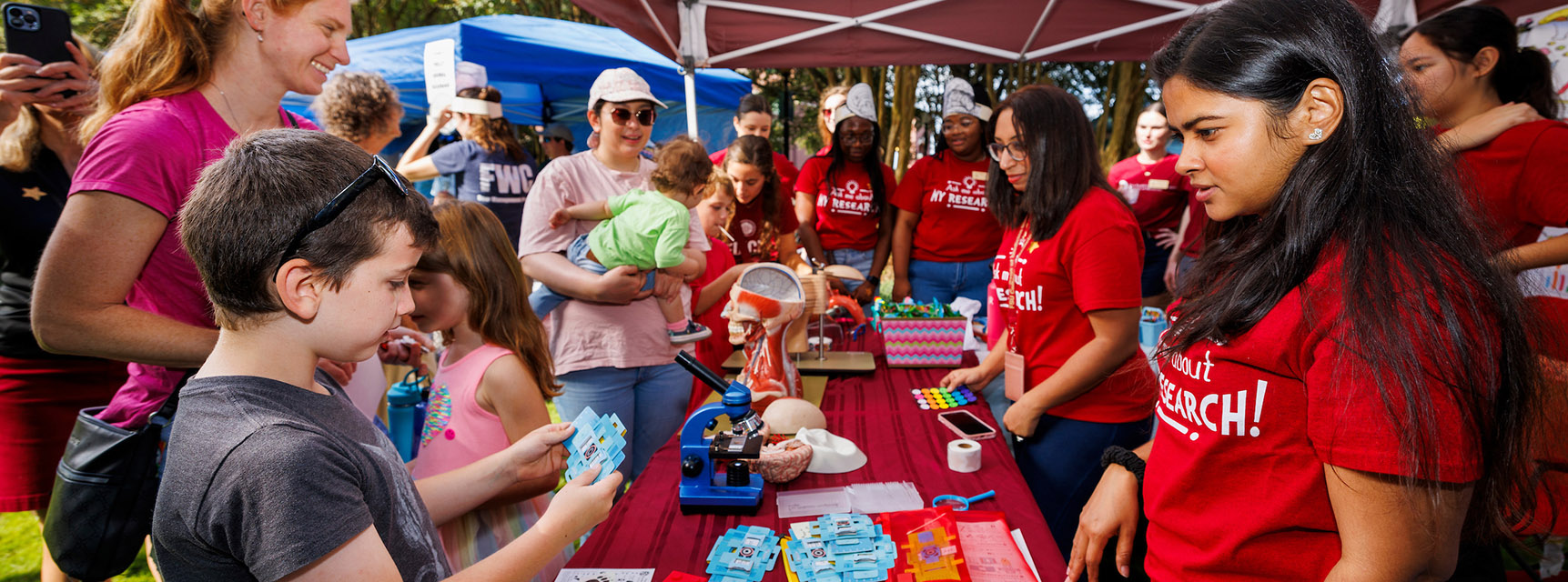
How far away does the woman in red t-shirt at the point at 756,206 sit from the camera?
3906 millimetres

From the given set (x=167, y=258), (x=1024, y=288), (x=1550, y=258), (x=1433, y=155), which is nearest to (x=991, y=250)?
(x=1024, y=288)

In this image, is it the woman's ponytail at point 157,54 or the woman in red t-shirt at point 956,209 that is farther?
the woman in red t-shirt at point 956,209

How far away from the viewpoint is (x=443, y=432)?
1875mm

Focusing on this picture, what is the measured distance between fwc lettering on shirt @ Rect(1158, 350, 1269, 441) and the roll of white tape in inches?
25.1

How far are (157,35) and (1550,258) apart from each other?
351 cm

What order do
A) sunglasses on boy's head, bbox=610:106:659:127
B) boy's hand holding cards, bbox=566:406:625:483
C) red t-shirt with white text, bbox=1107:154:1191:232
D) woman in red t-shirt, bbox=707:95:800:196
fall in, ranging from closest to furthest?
boy's hand holding cards, bbox=566:406:625:483 < sunglasses on boy's head, bbox=610:106:659:127 < woman in red t-shirt, bbox=707:95:800:196 < red t-shirt with white text, bbox=1107:154:1191:232

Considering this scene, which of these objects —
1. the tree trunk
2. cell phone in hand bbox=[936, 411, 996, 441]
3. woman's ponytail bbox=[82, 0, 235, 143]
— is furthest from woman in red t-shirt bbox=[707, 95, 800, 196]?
the tree trunk

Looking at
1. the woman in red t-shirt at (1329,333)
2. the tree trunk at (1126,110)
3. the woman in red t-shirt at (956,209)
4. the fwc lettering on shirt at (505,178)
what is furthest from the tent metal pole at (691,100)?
the tree trunk at (1126,110)

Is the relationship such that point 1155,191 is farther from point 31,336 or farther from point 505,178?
point 31,336

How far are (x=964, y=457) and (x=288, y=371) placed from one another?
1.40 metres

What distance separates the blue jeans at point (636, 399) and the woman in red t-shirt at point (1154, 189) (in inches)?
135

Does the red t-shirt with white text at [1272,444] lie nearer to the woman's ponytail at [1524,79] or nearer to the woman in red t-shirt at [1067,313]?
the woman in red t-shirt at [1067,313]

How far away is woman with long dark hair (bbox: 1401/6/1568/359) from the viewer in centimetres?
219

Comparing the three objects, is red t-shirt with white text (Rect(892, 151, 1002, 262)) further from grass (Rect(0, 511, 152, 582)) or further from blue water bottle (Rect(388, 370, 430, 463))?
grass (Rect(0, 511, 152, 582))
